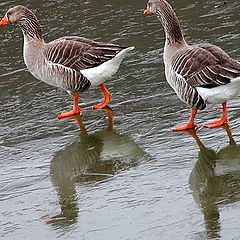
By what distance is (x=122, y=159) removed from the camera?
6219 mm

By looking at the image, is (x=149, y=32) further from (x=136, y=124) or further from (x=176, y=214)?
(x=176, y=214)

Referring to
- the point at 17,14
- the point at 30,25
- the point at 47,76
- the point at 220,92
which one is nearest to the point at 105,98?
the point at 47,76

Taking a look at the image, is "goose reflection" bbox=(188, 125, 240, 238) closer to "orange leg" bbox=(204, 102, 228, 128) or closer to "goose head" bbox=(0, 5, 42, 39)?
"orange leg" bbox=(204, 102, 228, 128)

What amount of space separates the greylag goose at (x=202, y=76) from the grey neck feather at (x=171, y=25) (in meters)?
0.12

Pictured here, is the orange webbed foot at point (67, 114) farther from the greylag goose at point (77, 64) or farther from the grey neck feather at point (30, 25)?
the grey neck feather at point (30, 25)

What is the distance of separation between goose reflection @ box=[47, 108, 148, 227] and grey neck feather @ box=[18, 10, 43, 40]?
181 centimetres

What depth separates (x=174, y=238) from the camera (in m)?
4.52

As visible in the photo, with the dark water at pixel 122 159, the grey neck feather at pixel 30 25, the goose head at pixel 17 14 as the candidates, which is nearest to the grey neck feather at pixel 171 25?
the dark water at pixel 122 159

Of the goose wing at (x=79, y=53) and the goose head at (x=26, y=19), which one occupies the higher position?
the goose head at (x=26, y=19)

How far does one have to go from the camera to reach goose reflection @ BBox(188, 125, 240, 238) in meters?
4.79

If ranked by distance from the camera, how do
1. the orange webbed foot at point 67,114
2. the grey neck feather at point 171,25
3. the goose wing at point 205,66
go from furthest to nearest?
1. the orange webbed foot at point 67,114
2. the grey neck feather at point 171,25
3. the goose wing at point 205,66

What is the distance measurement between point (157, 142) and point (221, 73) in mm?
978

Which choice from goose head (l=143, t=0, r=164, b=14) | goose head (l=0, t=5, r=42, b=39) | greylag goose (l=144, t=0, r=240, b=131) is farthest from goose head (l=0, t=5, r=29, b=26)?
greylag goose (l=144, t=0, r=240, b=131)

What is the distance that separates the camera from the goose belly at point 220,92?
6.30 m
